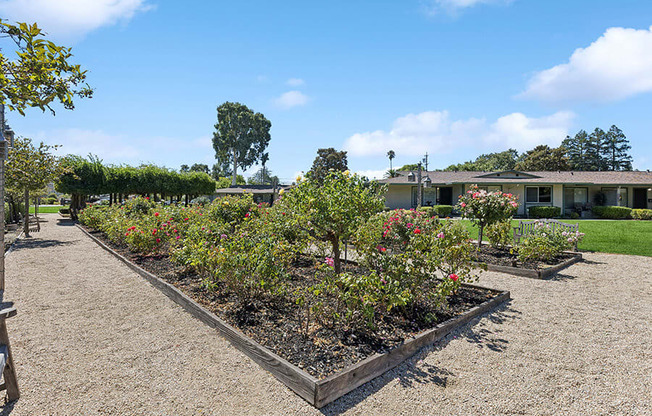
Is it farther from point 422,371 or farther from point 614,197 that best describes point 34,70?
point 614,197

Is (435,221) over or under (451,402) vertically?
over

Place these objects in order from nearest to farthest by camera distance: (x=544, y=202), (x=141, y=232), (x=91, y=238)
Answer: (x=141, y=232), (x=91, y=238), (x=544, y=202)

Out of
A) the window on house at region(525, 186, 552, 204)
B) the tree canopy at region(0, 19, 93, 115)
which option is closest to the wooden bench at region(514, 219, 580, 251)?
the tree canopy at region(0, 19, 93, 115)

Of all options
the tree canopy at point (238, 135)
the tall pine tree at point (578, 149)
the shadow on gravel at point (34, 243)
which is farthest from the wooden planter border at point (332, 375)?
the tall pine tree at point (578, 149)

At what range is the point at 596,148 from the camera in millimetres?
63906

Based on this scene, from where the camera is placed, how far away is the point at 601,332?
412 cm

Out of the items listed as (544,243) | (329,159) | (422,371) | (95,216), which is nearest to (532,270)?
(544,243)

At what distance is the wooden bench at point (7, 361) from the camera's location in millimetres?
2562

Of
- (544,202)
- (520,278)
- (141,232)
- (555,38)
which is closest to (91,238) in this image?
(141,232)

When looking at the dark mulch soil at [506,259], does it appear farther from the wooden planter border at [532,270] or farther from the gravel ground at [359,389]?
the gravel ground at [359,389]

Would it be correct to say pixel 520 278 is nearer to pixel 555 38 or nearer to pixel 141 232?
pixel 555 38

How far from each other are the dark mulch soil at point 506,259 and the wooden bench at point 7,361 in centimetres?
736

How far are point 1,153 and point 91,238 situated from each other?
1026 cm

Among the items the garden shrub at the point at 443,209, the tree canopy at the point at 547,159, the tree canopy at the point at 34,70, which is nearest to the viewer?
the tree canopy at the point at 34,70
